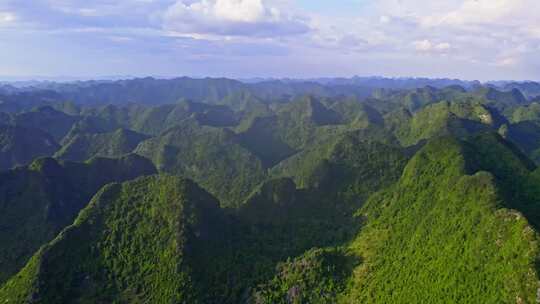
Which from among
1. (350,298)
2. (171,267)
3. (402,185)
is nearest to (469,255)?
(350,298)

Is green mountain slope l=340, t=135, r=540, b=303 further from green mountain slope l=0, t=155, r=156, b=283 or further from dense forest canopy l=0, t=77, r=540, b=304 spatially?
green mountain slope l=0, t=155, r=156, b=283

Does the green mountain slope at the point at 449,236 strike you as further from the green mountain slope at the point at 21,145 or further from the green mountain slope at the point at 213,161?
the green mountain slope at the point at 21,145

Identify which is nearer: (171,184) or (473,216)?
(473,216)

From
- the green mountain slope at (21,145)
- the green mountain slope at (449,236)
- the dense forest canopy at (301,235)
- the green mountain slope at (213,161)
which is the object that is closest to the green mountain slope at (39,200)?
the dense forest canopy at (301,235)

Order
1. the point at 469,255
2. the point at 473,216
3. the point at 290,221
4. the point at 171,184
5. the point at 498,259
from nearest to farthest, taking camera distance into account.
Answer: the point at 498,259 → the point at 469,255 → the point at 473,216 → the point at 171,184 → the point at 290,221

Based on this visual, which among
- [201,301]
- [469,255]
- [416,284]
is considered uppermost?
[469,255]

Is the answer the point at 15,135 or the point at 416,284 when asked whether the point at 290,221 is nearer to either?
the point at 416,284

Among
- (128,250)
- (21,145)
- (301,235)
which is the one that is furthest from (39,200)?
(21,145)
